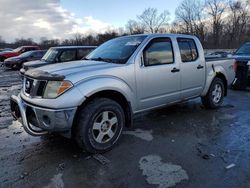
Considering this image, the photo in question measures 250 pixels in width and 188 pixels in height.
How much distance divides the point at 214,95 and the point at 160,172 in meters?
3.80

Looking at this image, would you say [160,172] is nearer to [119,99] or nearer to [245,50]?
[119,99]

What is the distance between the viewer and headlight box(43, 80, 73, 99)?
12.7ft

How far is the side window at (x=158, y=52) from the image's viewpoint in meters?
4.98

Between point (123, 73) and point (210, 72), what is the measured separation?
9.47 ft

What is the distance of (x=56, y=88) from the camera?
12.8 feet

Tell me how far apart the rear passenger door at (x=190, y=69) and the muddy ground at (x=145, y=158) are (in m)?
0.68

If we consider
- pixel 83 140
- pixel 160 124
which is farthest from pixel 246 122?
pixel 83 140

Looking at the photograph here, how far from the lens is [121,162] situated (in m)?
3.98

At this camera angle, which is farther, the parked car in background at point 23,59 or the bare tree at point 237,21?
the bare tree at point 237,21

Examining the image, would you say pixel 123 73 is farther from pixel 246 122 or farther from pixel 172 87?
pixel 246 122

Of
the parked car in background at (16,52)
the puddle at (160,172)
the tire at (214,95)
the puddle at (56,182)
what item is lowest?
the puddle at (160,172)

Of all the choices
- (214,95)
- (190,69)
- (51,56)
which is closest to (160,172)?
(190,69)

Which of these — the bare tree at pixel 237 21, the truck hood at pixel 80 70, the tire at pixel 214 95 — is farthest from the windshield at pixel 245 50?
the bare tree at pixel 237 21

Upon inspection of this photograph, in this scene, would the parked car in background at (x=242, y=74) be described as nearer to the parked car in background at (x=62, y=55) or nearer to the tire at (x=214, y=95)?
the tire at (x=214, y=95)
